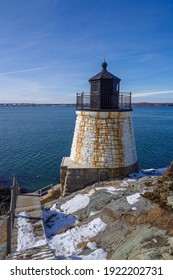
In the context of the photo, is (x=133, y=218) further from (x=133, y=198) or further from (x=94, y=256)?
(x=94, y=256)

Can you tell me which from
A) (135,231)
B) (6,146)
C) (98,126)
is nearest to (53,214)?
(135,231)

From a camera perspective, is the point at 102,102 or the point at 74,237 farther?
the point at 102,102

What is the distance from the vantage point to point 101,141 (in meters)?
14.1

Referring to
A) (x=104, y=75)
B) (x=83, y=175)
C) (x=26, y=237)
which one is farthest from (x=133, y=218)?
(x=104, y=75)

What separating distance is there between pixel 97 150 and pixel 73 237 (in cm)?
665

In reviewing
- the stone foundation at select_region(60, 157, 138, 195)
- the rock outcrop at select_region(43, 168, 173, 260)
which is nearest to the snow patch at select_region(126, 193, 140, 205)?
the rock outcrop at select_region(43, 168, 173, 260)

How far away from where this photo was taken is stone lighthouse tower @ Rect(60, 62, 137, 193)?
14109mm

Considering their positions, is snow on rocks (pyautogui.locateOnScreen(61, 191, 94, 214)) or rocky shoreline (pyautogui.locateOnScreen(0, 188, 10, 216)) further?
rocky shoreline (pyautogui.locateOnScreen(0, 188, 10, 216))

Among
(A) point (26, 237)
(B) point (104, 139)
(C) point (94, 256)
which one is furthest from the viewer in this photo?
(B) point (104, 139)

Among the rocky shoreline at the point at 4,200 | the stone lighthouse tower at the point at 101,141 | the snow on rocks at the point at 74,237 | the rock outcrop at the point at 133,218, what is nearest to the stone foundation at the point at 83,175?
the stone lighthouse tower at the point at 101,141

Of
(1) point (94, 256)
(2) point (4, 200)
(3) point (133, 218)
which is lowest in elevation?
(2) point (4, 200)

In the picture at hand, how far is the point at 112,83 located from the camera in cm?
1466

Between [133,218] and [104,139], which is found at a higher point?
[104,139]

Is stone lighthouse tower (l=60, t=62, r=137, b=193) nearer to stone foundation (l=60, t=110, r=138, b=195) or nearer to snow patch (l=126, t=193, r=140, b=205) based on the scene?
stone foundation (l=60, t=110, r=138, b=195)
